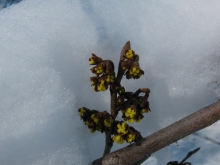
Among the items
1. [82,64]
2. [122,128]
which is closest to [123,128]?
[122,128]

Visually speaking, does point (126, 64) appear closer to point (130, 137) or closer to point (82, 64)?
point (130, 137)

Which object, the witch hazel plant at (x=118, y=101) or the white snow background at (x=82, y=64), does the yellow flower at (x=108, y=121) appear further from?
the white snow background at (x=82, y=64)

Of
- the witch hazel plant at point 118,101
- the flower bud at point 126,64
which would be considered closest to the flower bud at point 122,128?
the witch hazel plant at point 118,101

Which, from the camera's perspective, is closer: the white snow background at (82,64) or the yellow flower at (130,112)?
the yellow flower at (130,112)

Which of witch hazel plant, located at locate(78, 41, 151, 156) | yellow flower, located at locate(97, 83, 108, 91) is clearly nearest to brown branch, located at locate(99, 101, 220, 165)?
witch hazel plant, located at locate(78, 41, 151, 156)

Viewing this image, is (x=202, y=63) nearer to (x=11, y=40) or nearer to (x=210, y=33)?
(x=210, y=33)
